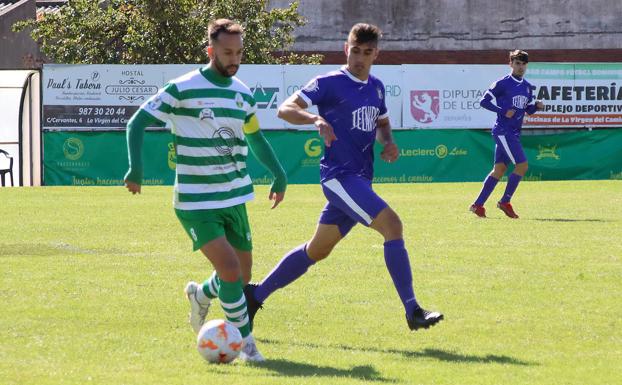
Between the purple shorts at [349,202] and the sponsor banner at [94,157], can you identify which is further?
the sponsor banner at [94,157]

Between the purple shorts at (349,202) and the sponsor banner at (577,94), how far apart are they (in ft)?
68.7

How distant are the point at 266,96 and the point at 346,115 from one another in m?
19.4

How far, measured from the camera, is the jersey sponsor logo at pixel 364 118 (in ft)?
26.1

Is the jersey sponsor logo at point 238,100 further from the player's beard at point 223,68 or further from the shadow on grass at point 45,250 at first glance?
the shadow on grass at point 45,250

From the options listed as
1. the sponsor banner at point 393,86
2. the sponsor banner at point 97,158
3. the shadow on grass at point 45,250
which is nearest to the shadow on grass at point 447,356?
the shadow on grass at point 45,250

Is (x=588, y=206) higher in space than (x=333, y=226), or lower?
lower

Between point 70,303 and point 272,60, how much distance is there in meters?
27.3

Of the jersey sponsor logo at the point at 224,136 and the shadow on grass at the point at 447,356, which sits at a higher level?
the jersey sponsor logo at the point at 224,136

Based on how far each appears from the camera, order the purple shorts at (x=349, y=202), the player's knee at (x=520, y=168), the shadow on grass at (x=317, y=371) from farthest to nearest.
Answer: the player's knee at (x=520, y=168), the purple shorts at (x=349, y=202), the shadow on grass at (x=317, y=371)

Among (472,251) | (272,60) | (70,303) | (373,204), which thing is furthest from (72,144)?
(373,204)

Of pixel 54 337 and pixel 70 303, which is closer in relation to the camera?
pixel 54 337

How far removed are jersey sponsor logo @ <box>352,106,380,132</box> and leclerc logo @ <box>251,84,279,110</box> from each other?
19.1 meters

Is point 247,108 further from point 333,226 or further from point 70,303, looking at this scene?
point 70,303

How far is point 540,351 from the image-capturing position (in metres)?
7.16
